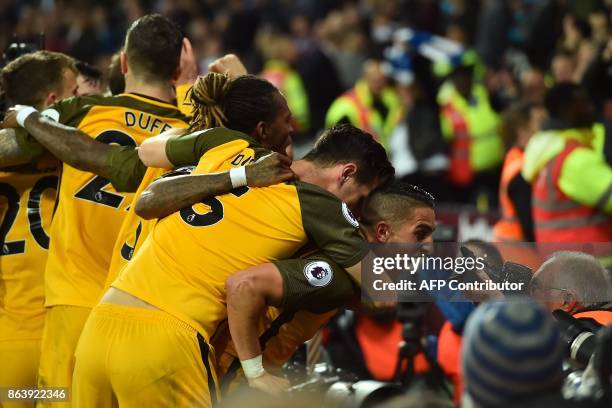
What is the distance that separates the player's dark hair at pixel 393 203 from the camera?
4.69 meters

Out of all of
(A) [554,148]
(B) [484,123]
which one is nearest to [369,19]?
(B) [484,123]

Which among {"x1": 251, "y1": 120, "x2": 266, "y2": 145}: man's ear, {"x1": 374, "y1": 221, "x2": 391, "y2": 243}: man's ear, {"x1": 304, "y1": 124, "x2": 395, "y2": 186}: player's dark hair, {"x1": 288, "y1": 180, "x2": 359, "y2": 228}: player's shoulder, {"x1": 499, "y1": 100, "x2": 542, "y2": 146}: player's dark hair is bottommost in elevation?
{"x1": 374, "y1": 221, "x2": 391, "y2": 243}: man's ear

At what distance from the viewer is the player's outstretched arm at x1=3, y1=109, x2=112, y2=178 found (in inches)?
197

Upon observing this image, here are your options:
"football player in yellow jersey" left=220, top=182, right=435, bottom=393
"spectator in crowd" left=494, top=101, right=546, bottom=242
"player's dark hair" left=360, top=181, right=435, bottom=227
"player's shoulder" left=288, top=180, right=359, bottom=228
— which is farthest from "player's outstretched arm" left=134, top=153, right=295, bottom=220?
"spectator in crowd" left=494, top=101, right=546, bottom=242

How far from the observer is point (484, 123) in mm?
13484

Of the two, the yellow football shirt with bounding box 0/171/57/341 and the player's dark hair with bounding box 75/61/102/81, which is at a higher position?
the player's dark hair with bounding box 75/61/102/81

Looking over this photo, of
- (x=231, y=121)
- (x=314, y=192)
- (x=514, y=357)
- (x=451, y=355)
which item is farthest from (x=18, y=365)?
(x=514, y=357)

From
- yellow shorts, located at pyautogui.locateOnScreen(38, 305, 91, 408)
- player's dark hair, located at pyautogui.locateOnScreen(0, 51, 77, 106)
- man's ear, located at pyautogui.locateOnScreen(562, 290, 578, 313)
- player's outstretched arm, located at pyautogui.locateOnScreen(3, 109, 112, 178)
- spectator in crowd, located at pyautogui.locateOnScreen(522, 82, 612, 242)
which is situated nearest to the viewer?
man's ear, located at pyautogui.locateOnScreen(562, 290, 578, 313)

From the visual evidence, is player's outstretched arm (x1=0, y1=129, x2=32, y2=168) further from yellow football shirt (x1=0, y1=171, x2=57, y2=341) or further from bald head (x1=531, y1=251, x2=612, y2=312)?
bald head (x1=531, y1=251, x2=612, y2=312)

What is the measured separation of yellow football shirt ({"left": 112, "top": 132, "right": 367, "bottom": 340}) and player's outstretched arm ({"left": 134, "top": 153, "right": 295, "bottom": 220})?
0.03 metres

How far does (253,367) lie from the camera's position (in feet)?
14.0

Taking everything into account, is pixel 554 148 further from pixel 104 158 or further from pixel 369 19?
pixel 369 19

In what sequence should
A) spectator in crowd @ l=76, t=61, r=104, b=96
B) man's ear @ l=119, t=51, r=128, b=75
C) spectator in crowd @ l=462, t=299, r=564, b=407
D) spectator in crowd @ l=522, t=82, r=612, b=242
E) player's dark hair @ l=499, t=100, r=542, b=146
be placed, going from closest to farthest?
1. spectator in crowd @ l=462, t=299, r=564, b=407
2. man's ear @ l=119, t=51, r=128, b=75
3. spectator in crowd @ l=76, t=61, r=104, b=96
4. spectator in crowd @ l=522, t=82, r=612, b=242
5. player's dark hair @ l=499, t=100, r=542, b=146

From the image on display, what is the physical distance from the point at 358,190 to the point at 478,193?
914 cm
